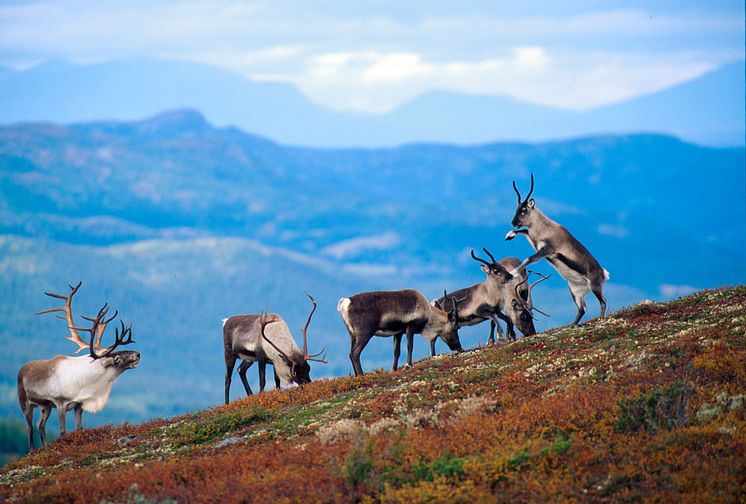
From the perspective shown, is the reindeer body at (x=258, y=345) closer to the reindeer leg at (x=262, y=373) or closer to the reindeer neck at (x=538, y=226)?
the reindeer leg at (x=262, y=373)

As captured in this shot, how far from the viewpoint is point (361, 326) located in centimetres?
2572

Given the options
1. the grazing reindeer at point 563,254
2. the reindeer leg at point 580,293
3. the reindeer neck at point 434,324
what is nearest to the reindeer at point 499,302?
the reindeer neck at point 434,324

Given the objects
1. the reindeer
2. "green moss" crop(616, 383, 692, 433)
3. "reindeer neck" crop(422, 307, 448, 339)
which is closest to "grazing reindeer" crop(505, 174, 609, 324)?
the reindeer

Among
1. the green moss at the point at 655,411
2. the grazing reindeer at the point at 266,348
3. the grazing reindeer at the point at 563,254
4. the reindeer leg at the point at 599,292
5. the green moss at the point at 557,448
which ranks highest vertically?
the grazing reindeer at the point at 563,254

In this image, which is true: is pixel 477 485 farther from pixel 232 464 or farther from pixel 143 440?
pixel 143 440

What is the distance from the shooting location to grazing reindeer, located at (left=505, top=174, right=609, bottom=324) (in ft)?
87.4

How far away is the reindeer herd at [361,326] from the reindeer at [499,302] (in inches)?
1.1

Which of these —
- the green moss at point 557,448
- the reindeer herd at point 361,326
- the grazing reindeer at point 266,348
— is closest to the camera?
the green moss at point 557,448

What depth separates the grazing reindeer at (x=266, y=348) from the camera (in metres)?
25.7

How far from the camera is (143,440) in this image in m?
20.7

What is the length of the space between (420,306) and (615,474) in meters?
14.1

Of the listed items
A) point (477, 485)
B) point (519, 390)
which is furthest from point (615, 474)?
point (519, 390)

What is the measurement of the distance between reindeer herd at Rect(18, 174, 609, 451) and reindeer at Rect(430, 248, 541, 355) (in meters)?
0.03

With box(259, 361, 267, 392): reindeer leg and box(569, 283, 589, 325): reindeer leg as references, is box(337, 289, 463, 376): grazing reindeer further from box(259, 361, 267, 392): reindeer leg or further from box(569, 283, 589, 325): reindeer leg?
box(569, 283, 589, 325): reindeer leg
